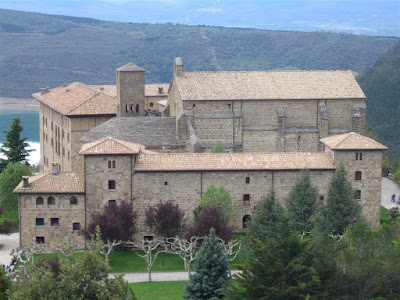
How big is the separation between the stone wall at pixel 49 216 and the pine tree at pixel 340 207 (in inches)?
455

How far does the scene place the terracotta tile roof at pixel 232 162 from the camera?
44.6m

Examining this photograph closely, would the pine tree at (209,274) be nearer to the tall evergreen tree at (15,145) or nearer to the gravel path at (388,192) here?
the gravel path at (388,192)

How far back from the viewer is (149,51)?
16350cm

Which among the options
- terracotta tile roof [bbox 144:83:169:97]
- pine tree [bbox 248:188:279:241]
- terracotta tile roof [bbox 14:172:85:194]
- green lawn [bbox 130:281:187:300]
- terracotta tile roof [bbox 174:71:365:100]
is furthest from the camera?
terracotta tile roof [bbox 144:83:169:97]

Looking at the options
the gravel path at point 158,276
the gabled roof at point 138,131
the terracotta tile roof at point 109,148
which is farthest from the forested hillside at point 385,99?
the gravel path at point 158,276

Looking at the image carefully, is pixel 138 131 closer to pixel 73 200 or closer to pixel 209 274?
pixel 73 200

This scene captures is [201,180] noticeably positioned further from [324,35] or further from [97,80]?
[324,35]

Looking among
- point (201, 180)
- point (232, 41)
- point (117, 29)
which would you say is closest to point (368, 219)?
point (201, 180)

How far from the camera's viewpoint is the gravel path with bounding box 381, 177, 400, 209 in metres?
53.1

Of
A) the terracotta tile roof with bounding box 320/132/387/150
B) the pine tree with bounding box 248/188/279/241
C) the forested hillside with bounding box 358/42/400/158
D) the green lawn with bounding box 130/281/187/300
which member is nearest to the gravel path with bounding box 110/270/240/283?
the green lawn with bounding box 130/281/187/300

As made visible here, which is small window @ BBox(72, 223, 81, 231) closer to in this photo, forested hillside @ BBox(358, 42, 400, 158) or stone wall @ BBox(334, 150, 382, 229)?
stone wall @ BBox(334, 150, 382, 229)

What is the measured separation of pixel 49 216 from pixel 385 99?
5879 cm

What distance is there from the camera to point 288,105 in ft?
182

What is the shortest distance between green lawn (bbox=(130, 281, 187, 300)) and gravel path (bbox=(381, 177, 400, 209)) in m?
17.4
